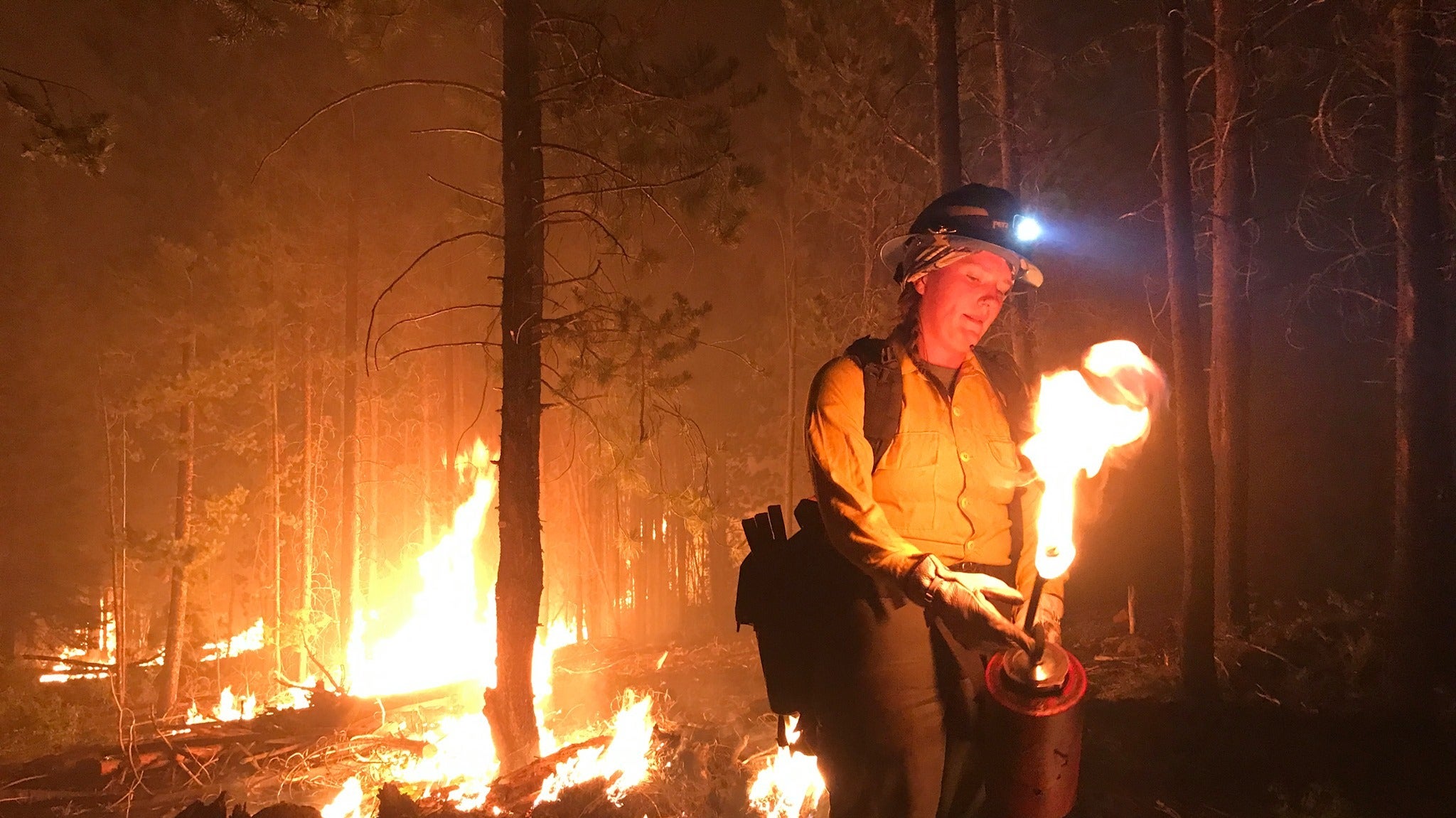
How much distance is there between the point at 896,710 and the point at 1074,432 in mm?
1423

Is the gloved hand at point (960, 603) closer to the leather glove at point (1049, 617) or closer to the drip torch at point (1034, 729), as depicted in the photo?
the drip torch at point (1034, 729)

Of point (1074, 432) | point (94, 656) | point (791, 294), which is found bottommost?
point (94, 656)

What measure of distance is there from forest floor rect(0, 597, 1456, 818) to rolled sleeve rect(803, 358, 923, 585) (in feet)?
16.3

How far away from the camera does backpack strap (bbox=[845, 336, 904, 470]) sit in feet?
10.5

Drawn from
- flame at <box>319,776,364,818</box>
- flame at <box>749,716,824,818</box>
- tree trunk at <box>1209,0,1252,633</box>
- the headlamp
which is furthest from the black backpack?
tree trunk at <box>1209,0,1252,633</box>

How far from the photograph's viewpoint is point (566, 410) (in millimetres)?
19453

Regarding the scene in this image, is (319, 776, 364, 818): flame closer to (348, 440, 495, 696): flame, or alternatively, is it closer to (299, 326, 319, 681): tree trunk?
(348, 440, 495, 696): flame

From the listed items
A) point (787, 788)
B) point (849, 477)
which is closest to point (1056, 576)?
point (849, 477)

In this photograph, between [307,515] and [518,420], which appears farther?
[307,515]

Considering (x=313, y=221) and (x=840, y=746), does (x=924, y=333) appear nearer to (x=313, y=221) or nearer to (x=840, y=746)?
(x=840, y=746)

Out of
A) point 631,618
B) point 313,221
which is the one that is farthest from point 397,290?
point 631,618

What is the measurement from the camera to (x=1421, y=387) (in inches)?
352

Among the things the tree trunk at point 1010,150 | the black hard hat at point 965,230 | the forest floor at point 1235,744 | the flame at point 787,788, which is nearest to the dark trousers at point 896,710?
the black hard hat at point 965,230

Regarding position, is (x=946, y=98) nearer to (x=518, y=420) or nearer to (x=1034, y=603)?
(x=518, y=420)
